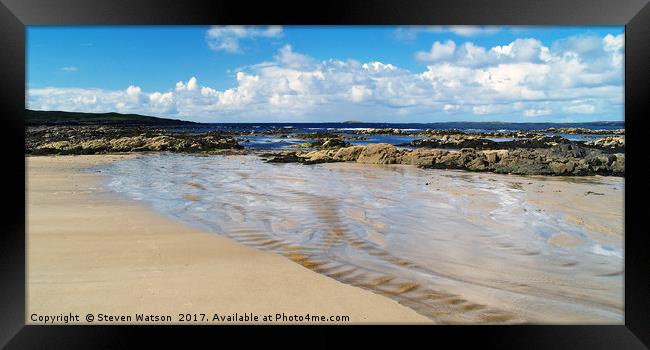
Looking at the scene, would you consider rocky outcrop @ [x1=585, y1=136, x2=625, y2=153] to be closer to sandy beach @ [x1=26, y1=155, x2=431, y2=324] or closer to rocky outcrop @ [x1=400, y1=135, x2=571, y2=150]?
rocky outcrop @ [x1=400, y1=135, x2=571, y2=150]

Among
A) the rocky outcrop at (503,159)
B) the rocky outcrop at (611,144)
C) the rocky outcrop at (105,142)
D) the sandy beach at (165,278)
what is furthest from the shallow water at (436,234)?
the rocky outcrop at (105,142)

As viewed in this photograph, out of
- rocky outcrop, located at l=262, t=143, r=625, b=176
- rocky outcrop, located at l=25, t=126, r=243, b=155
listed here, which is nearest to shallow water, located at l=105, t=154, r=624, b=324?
rocky outcrop, located at l=262, t=143, r=625, b=176

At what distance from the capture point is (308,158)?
1312cm

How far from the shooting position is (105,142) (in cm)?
1582

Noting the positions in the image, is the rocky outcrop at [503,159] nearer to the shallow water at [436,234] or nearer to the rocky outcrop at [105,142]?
the shallow water at [436,234]

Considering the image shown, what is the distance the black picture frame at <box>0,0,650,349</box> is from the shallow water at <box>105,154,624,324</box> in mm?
328

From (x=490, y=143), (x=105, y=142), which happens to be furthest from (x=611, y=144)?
(x=105, y=142)

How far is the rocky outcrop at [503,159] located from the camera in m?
9.30

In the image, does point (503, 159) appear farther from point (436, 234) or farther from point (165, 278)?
point (165, 278)

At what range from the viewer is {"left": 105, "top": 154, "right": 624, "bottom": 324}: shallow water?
334cm

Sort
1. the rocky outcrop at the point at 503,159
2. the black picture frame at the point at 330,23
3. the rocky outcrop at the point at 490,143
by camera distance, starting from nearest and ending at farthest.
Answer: the black picture frame at the point at 330,23 < the rocky outcrop at the point at 503,159 < the rocky outcrop at the point at 490,143

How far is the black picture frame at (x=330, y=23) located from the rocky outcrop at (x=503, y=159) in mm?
7037

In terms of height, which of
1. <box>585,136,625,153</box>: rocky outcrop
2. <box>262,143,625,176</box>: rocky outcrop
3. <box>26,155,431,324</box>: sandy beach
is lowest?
<box>26,155,431,324</box>: sandy beach

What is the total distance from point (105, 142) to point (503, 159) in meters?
13.3
